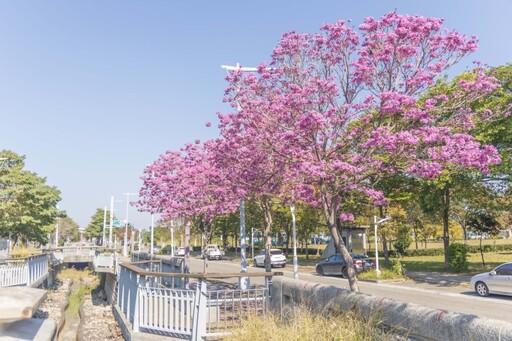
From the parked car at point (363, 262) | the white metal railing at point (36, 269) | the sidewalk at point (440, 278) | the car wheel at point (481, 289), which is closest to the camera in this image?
the car wheel at point (481, 289)

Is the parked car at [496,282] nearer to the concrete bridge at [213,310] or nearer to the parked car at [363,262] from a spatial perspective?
the parked car at [363,262]

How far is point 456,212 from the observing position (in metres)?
38.9

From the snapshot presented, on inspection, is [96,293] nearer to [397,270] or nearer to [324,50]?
[397,270]

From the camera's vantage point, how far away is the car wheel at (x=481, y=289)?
18.0 meters

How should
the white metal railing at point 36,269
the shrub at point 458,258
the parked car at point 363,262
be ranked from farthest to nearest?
1. the parked car at point 363,262
2. the shrub at point 458,258
3. the white metal railing at point 36,269

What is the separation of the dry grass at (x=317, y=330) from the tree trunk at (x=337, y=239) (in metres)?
2.56

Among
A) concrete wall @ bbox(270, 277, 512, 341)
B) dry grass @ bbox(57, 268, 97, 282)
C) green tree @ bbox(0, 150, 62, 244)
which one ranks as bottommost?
dry grass @ bbox(57, 268, 97, 282)

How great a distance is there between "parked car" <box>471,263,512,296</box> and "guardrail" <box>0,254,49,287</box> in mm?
20497

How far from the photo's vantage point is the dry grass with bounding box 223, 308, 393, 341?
5.79 meters

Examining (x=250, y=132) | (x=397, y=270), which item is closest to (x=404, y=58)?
(x=250, y=132)

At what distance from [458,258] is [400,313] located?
23634 mm

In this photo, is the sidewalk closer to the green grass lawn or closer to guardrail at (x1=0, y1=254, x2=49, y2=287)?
the green grass lawn

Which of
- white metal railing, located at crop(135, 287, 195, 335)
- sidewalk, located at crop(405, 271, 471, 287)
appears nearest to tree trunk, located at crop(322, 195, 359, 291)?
white metal railing, located at crop(135, 287, 195, 335)

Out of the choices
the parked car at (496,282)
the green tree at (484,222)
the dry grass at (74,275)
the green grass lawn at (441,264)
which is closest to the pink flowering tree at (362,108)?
the parked car at (496,282)
